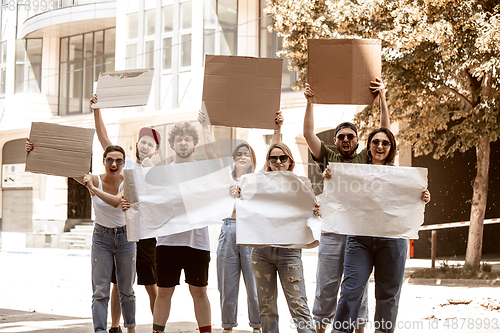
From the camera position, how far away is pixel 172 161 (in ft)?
17.6

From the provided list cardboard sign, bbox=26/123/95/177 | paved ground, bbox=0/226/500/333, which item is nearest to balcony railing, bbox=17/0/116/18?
paved ground, bbox=0/226/500/333

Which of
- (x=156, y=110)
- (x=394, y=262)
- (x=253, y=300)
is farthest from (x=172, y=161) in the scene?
(x=156, y=110)

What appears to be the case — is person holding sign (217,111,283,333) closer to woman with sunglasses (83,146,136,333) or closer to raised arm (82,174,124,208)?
woman with sunglasses (83,146,136,333)

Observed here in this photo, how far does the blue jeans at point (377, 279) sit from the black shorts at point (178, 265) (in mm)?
1224

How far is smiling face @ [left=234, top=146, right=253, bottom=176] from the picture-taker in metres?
5.77

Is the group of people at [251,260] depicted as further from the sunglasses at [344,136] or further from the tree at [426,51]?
the tree at [426,51]

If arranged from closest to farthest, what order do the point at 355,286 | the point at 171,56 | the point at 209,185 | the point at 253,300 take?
the point at 355,286 → the point at 209,185 → the point at 253,300 → the point at 171,56

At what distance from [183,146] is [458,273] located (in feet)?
29.4

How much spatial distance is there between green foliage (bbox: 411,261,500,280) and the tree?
11.9 inches

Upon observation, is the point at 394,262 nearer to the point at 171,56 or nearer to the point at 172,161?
the point at 172,161

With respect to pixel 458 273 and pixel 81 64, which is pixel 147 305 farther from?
pixel 81 64

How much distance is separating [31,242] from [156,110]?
342 inches

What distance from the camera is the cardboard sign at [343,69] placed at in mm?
5316

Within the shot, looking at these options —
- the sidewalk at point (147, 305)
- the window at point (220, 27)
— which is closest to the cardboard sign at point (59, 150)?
the sidewalk at point (147, 305)
